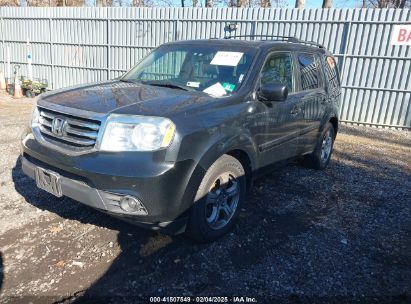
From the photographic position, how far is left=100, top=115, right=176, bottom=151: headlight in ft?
9.15

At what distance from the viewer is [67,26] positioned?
13602mm

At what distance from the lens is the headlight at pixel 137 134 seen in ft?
9.15

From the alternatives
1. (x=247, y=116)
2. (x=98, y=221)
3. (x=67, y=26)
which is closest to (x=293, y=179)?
(x=247, y=116)

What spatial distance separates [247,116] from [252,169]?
59 centimetres

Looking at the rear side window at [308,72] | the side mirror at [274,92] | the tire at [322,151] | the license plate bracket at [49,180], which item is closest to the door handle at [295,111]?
the rear side window at [308,72]

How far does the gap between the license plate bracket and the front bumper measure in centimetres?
6

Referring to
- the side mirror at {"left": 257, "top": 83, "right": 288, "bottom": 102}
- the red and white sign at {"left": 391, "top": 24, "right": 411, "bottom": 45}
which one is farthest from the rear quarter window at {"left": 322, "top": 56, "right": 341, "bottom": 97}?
the red and white sign at {"left": 391, "top": 24, "right": 411, "bottom": 45}

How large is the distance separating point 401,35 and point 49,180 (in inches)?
391

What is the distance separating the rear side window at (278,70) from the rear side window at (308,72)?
311 millimetres

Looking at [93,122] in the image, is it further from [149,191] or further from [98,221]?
[98,221]

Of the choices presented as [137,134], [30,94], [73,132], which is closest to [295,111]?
[137,134]

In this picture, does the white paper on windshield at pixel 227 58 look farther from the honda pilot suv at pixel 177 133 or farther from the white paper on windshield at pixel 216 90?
the white paper on windshield at pixel 216 90

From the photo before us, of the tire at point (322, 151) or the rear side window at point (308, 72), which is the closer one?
the rear side window at point (308, 72)

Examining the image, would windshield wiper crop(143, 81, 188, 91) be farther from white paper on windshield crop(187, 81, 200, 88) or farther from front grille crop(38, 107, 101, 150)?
front grille crop(38, 107, 101, 150)
